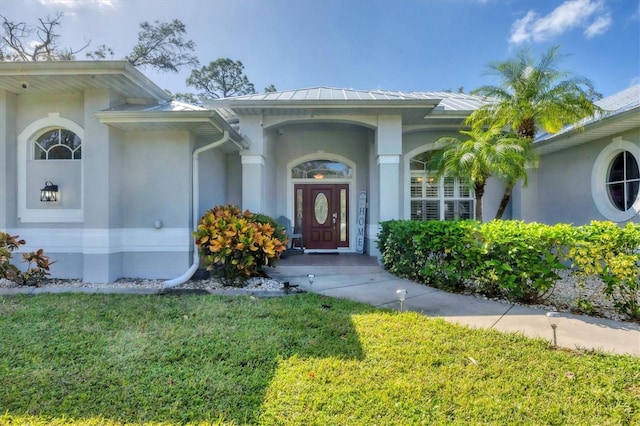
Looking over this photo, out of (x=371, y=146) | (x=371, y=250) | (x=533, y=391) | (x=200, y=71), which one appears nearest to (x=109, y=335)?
(x=533, y=391)

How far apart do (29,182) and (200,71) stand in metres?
17.8

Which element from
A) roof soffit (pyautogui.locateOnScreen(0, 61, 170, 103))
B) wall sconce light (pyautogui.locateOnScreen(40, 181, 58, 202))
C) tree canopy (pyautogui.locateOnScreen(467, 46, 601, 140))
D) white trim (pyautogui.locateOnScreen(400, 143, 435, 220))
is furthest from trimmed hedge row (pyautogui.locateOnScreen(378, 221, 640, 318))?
wall sconce light (pyautogui.locateOnScreen(40, 181, 58, 202))

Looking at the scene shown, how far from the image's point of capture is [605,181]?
23.0 ft

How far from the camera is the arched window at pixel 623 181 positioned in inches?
253

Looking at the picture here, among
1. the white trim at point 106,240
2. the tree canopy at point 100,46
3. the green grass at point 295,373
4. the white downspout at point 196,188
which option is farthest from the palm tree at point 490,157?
the tree canopy at point 100,46

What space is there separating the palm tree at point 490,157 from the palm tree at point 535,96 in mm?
358

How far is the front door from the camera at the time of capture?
981 cm

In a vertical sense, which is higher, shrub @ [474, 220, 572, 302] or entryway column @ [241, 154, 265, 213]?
entryway column @ [241, 154, 265, 213]

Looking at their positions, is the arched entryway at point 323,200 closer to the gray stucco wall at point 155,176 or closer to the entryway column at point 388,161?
the entryway column at point 388,161

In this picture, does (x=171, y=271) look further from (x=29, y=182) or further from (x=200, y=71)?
(x=200, y=71)

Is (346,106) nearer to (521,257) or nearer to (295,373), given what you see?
(521,257)

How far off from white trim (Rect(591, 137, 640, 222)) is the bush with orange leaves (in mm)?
7166

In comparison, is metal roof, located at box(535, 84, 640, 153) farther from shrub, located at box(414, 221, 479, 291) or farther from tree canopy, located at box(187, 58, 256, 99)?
tree canopy, located at box(187, 58, 256, 99)

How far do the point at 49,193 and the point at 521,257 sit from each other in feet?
27.7
